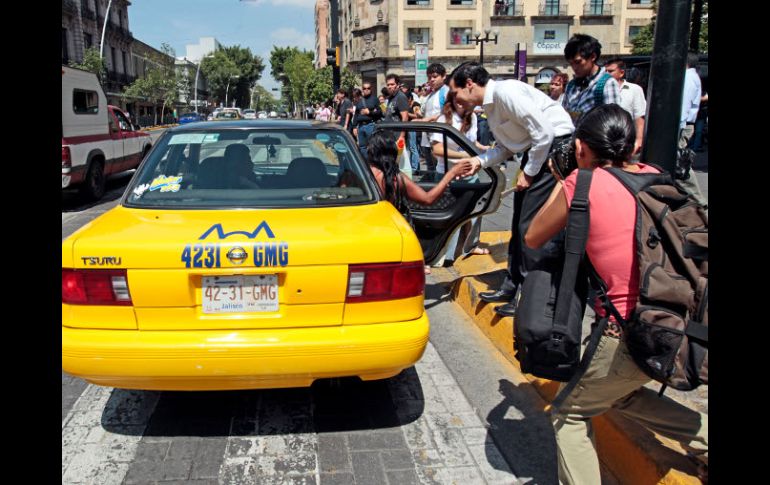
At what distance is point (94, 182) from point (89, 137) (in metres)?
0.83

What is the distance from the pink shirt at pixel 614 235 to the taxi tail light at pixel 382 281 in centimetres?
102

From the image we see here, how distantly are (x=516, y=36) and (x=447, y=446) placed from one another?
53508 mm

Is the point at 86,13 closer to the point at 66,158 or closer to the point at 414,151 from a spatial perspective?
the point at 66,158

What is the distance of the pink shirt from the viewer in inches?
78.7

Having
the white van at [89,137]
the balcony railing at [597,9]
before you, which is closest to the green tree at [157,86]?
the balcony railing at [597,9]

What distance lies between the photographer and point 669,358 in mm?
1852

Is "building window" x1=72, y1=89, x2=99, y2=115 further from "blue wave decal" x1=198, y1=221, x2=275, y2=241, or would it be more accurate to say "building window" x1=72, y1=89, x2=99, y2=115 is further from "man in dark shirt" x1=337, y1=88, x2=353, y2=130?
"blue wave decal" x1=198, y1=221, x2=275, y2=241

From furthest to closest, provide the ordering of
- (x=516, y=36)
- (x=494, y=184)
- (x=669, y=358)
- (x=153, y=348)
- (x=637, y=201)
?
(x=516, y=36), (x=494, y=184), (x=153, y=348), (x=637, y=201), (x=669, y=358)

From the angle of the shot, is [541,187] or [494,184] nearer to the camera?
[541,187]

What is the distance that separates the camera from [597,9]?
170ft

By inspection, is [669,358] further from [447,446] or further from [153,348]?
[153,348]

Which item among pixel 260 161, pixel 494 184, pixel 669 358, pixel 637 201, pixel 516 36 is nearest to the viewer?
pixel 669 358

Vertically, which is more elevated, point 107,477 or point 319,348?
point 319,348
